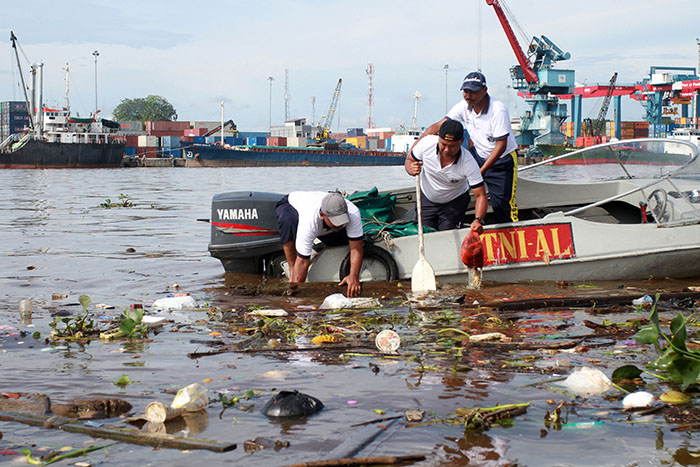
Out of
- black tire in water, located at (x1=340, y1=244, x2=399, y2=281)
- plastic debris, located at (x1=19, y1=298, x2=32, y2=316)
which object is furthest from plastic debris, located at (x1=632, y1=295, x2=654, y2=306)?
plastic debris, located at (x1=19, y1=298, x2=32, y2=316)

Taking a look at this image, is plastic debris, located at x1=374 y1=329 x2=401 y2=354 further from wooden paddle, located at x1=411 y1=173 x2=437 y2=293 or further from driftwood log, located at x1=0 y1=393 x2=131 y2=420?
wooden paddle, located at x1=411 y1=173 x2=437 y2=293

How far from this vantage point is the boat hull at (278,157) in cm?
7369

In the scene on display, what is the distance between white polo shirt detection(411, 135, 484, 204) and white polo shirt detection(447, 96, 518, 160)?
32 cm

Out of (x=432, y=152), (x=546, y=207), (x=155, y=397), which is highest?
(x=432, y=152)

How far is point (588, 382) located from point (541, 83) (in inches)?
2418

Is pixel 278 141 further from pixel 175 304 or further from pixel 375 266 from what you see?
pixel 175 304

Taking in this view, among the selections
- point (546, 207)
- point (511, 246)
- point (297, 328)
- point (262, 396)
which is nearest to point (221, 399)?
point (262, 396)

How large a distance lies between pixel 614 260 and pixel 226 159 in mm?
69308

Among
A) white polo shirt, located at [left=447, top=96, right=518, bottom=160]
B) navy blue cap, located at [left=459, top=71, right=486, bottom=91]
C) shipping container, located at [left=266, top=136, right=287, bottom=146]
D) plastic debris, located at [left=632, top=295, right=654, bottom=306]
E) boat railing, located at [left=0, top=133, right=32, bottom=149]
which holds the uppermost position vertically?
shipping container, located at [left=266, top=136, right=287, bottom=146]

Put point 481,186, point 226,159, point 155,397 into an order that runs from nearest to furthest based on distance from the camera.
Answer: point 155,397, point 481,186, point 226,159

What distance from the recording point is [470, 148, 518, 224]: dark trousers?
7352 mm

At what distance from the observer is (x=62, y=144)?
5934cm

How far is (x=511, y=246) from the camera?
731cm

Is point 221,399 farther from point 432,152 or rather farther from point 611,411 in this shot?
point 432,152
